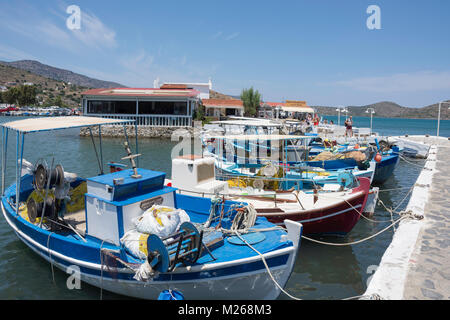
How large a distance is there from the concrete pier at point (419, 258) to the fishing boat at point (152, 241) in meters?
1.72

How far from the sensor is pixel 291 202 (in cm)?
1076

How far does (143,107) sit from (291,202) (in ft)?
109

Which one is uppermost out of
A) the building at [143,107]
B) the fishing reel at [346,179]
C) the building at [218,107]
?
the building at [218,107]

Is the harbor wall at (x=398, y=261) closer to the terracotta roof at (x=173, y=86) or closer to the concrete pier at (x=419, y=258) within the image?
the concrete pier at (x=419, y=258)

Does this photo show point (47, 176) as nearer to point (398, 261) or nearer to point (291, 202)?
point (291, 202)

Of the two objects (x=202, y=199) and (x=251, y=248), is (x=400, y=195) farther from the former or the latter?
(x=251, y=248)

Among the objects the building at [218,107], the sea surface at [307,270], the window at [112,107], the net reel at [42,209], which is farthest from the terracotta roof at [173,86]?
the net reel at [42,209]

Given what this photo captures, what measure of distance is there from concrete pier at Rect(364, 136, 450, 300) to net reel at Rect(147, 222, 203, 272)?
9.87ft

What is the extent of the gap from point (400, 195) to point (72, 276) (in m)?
16.7

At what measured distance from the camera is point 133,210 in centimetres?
702

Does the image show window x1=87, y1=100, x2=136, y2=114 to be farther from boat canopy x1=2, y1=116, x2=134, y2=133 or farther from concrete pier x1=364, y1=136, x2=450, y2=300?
concrete pier x1=364, y1=136, x2=450, y2=300

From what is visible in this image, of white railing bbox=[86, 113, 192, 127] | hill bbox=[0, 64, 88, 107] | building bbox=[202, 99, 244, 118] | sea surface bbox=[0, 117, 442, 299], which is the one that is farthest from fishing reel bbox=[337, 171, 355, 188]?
hill bbox=[0, 64, 88, 107]

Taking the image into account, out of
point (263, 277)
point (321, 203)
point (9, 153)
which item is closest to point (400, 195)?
point (321, 203)

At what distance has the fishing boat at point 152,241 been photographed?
602 cm
